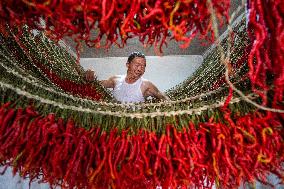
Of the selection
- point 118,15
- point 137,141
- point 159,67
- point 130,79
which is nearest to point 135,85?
point 130,79

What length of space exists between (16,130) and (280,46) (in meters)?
0.60

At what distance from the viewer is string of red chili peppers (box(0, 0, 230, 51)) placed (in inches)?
23.4

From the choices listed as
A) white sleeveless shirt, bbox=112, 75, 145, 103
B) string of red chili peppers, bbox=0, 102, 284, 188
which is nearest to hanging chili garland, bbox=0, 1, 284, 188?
string of red chili peppers, bbox=0, 102, 284, 188

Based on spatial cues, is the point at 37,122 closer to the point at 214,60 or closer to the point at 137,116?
the point at 137,116

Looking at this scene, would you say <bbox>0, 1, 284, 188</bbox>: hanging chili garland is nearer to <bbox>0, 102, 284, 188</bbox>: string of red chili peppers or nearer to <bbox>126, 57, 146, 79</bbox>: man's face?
<bbox>0, 102, 284, 188</bbox>: string of red chili peppers

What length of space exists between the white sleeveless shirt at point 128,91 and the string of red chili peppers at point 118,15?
4.18 ft

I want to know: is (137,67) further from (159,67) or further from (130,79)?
(159,67)

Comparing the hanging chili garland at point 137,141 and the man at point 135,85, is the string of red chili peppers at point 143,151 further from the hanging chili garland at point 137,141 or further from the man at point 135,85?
the man at point 135,85

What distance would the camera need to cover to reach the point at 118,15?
2.08 feet

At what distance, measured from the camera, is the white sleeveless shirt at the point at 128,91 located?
194cm

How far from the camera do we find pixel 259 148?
0.81 m

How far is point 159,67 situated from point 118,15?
4.10 m

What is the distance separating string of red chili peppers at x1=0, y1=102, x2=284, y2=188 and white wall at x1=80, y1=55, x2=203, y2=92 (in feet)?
12.3

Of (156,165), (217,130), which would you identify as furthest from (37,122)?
(217,130)
